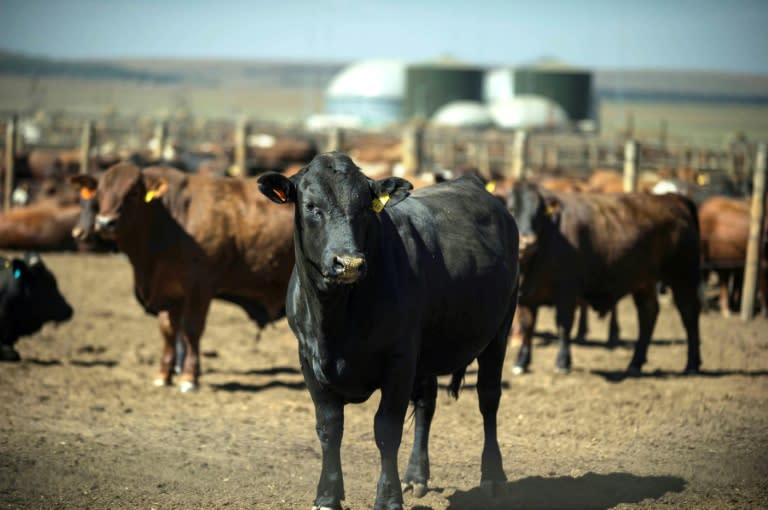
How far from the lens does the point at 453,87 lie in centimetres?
8125

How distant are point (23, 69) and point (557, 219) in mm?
36293

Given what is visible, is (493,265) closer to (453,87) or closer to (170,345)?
(170,345)

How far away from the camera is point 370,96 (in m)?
84.8

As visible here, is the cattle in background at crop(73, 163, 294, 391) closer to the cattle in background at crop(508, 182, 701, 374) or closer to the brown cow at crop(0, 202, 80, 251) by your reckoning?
the cattle in background at crop(508, 182, 701, 374)

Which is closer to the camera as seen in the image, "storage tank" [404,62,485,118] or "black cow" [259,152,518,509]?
"black cow" [259,152,518,509]

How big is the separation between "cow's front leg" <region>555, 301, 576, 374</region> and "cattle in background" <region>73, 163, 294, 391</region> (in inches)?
106

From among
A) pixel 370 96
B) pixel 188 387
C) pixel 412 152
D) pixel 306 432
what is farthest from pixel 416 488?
pixel 370 96

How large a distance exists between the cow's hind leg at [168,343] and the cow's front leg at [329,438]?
4.01m

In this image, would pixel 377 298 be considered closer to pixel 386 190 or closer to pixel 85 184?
pixel 386 190

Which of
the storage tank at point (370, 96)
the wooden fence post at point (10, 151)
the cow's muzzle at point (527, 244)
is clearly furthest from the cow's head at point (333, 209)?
the storage tank at point (370, 96)

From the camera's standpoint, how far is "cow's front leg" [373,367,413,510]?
5.06m

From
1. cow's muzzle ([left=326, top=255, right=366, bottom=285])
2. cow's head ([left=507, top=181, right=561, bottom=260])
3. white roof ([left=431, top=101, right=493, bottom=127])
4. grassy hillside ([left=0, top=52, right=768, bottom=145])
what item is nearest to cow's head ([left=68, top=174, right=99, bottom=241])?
cow's head ([left=507, top=181, right=561, bottom=260])

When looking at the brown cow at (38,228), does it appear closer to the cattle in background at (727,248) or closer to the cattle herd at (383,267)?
the cattle herd at (383,267)

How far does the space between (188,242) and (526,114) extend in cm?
6280
